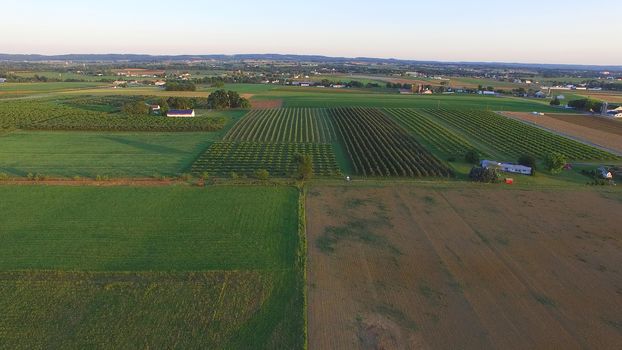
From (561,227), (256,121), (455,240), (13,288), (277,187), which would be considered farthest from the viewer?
(256,121)

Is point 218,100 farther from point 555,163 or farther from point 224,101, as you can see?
point 555,163

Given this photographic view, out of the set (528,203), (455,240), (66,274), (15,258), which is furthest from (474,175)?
(15,258)

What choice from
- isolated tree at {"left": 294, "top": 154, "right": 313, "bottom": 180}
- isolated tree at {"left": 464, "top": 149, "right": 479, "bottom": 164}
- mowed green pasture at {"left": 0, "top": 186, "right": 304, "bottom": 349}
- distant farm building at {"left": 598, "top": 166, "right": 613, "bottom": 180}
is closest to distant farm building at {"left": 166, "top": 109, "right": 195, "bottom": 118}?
mowed green pasture at {"left": 0, "top": 186, "right": 304, "bottom": 349}

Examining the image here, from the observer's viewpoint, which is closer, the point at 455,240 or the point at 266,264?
the point at 266,264

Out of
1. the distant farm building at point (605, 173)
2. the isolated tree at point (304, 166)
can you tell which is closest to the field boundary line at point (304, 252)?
the isolated tree at point (304, 166)

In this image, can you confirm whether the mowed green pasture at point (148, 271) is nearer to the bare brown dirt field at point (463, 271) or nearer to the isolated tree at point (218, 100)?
the bare brown dirt field at point (463, 271)

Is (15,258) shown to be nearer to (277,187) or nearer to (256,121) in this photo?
(277,187)

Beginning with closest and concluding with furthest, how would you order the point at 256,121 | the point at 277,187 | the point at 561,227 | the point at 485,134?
the point at 561,227
the point at 277,187
the point at 485,134
the point at 256,121
